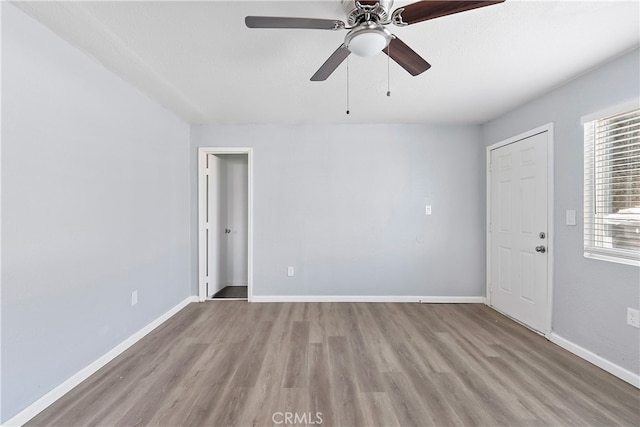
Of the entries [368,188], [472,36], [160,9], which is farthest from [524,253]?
[160,9]

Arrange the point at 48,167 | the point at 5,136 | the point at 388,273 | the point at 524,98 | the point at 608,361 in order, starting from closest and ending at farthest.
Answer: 1. the point at 5,136
2. the point at 48,167
3. the point at 608,361
4. the point at 524,98
5. the point at 388,273

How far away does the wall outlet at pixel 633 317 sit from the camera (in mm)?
1785

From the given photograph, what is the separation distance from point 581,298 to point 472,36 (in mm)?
2292

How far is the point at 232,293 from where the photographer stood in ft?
12.4

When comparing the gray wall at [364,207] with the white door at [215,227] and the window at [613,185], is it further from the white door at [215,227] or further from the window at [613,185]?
the window at [613,185]

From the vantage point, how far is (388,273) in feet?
11.3

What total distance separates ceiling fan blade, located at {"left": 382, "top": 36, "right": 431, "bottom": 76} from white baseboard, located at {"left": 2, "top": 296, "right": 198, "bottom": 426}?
2981mm

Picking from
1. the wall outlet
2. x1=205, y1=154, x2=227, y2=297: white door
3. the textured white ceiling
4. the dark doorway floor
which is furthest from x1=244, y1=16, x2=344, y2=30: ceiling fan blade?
the dark doorway floor

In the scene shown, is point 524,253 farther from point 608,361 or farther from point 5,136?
point 5,136

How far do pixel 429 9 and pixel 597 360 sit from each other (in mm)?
2822

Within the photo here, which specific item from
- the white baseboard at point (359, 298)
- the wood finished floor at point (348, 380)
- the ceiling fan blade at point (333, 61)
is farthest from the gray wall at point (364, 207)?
the ceiling fan blade at point (333, 61)

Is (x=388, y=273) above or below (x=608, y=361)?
above
